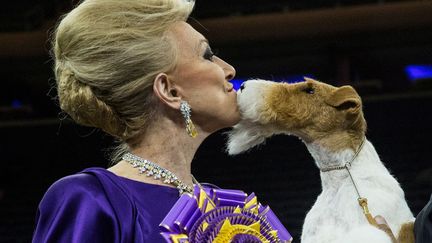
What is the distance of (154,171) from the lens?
3.01ft

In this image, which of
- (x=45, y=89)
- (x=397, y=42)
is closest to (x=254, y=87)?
(x=397, y=42)

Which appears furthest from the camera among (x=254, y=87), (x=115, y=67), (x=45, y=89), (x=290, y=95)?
(x=45, y=89)

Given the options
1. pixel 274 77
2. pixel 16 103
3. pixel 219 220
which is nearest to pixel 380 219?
pixel 219 220

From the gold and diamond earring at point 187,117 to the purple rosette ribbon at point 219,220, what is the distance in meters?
0.07

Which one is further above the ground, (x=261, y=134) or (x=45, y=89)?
(x=261, y=134)

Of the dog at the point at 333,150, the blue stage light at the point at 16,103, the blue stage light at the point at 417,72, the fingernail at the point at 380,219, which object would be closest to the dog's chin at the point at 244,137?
the dog at the point at 333,150

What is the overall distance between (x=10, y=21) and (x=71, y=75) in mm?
4709

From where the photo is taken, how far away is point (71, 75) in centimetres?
89

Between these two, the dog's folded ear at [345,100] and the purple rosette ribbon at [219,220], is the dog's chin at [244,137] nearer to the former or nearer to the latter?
the dog's folded ear at [345,100]

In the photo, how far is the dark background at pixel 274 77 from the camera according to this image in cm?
496

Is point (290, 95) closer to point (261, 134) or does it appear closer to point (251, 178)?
point (261, 134)

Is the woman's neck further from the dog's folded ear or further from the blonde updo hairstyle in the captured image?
the dog's folded ear

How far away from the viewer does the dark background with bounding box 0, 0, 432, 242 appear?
16.3 ft

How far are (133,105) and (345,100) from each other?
718 mm
